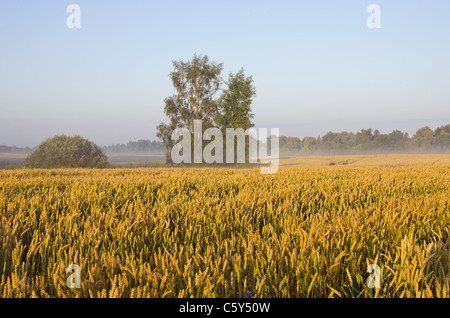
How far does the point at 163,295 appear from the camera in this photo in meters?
1.49

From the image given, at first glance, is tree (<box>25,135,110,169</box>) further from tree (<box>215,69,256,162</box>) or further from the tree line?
the tree line

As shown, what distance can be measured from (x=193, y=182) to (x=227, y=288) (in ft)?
17.8

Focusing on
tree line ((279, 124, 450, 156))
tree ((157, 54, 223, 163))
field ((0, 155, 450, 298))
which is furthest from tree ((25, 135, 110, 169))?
tree line ((279, 124, 450, 156))

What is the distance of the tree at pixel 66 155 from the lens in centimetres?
3231

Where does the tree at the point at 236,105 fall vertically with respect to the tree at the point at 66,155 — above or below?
above

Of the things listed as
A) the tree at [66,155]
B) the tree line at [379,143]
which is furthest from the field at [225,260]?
the tree line at [379,143]

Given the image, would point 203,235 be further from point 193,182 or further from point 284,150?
point 284,150

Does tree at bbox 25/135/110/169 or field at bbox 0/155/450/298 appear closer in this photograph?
field at bbox 0/155/450/298

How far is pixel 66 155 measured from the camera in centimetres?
3234

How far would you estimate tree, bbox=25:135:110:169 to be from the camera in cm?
3231

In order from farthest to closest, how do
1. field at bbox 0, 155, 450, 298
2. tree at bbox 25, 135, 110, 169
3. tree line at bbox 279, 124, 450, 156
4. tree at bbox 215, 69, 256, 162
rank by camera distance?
tree line at bbox 279, 124, 450, 156 < tree at bbox 215, 69, 256, 162 < tree at bbox 25, 135, 110, 169 < field at bbox 0, 155, 450, 298

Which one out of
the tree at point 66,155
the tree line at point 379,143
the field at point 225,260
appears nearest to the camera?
the field at point 225,260

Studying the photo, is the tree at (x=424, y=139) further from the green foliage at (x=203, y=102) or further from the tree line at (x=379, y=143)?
the green foliage at (x=203, y=102)

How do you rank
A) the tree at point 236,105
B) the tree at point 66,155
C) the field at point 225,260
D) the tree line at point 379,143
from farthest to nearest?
1. the tree line at point 379,143
2. the tree at point 236,105
3. the tree at point 66,155
4. the field at point 225,260
